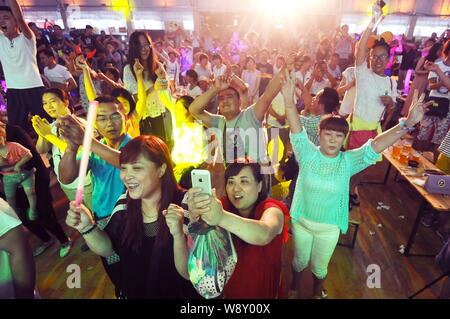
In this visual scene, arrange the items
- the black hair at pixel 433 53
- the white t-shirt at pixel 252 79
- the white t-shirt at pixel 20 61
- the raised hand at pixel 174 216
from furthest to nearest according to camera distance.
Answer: the white t-shirt at pixel 252 79 < the black hair at pixel 433 53 < the white t-shirt at pixel 20 61 < the raised hand at pixel 174 216

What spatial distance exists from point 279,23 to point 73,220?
16.9m

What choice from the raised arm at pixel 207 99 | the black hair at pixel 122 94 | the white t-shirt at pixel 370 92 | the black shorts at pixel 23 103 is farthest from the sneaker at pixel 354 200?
the black shorts at pixel 23 103

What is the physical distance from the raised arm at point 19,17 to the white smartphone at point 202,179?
3225 mm

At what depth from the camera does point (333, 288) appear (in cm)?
274

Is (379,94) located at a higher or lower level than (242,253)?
higher

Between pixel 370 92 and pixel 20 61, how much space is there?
4.12 metres

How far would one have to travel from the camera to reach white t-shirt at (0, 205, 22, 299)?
1406 millimetres

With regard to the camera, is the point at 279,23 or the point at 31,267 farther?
the point at 279,23

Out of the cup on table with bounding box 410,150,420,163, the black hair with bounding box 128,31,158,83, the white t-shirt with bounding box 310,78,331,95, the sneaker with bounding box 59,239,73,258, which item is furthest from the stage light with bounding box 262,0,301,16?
the sneaker with bounding box 59,239,73,258

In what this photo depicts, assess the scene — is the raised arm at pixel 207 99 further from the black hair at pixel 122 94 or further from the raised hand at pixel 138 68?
the raised hand at pixel 138 68

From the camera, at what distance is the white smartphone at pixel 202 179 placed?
99cm

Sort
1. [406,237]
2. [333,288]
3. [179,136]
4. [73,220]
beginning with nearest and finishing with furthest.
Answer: [73,220], [333,288], [179,136], [406,237]

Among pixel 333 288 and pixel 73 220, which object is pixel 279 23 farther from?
pixel 73 220
